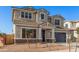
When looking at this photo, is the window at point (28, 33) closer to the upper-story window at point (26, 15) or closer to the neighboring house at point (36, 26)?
the neighboring house at point (36, 26)

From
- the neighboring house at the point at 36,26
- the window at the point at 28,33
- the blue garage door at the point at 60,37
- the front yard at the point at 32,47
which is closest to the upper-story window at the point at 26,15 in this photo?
the neighboring house at the point at 36,26

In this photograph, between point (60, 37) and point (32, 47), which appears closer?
point (32, 47)

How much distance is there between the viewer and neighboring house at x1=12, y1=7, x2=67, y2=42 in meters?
10.7

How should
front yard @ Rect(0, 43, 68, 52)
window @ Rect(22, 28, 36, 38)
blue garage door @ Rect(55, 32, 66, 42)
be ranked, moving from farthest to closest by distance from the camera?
blue garage door @ Rect(55, 32, 66, 42), window @ Rect(22, 28, 36, 38), front yard @ Rect(0, 43, 68, 52)

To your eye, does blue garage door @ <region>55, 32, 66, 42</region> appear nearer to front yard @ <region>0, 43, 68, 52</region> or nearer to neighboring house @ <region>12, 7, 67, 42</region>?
neighboring house @ <region>12, 7, 67, 42</region>

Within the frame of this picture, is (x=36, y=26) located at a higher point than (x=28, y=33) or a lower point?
higher

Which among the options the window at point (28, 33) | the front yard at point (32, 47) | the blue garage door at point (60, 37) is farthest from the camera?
the blue garage door at point (60, 37)

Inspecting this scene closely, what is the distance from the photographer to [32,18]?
35.4ft

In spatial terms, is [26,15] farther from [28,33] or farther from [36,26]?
[28,33]

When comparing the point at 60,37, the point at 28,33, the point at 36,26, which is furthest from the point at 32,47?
the point at 60,37

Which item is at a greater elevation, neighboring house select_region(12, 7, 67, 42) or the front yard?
neighboring house select_region(12, 7, 67, 42)

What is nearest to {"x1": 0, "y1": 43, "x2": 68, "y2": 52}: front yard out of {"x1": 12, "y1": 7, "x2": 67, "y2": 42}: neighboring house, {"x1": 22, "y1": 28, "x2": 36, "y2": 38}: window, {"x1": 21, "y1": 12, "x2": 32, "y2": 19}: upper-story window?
{"x1": 12, "y1": 7, "x2": 67, "y2": 42}: neighboring house

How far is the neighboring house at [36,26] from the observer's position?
35.1 feet

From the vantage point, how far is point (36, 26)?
1077cm
